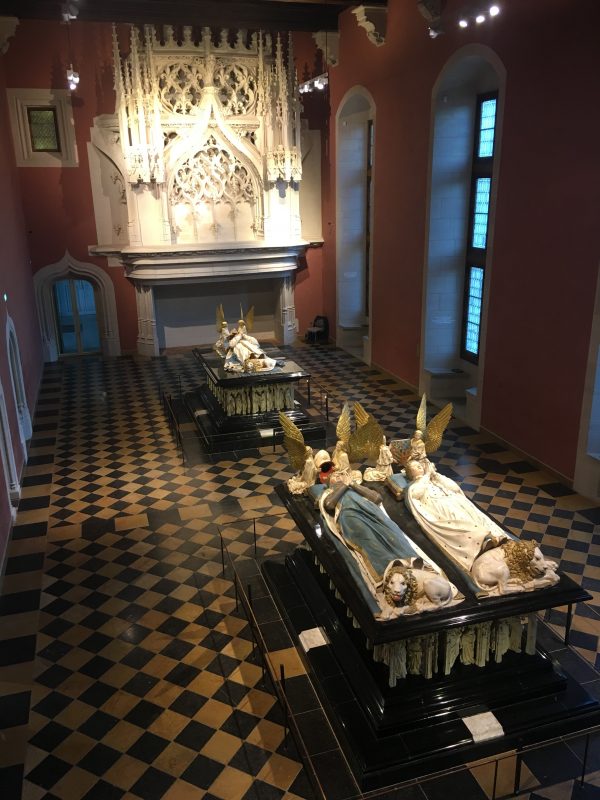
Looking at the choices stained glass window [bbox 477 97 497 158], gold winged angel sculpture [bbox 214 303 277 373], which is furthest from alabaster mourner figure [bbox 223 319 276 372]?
stained glass window [bbox 477 97 497 158]

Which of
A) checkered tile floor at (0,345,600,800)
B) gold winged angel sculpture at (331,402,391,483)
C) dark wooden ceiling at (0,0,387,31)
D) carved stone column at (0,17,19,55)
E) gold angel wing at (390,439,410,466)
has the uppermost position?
dark wooden ceiling at (0,0,387,31)

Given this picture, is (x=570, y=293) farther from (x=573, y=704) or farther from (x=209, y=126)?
(x=209, y=126)

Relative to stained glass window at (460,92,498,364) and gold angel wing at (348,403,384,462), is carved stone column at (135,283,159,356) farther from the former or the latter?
gold angel wing at (348,403,384,462)

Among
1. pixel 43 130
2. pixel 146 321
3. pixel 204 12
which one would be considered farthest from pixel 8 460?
pixel 204 12

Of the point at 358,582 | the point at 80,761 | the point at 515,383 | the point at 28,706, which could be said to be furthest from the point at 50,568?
the point at 515,383

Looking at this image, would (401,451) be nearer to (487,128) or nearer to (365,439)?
(365,439)

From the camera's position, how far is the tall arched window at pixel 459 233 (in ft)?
35.5

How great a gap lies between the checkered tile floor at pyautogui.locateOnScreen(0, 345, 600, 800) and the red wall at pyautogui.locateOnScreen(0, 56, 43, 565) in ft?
2.34

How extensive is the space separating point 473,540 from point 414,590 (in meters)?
0.90

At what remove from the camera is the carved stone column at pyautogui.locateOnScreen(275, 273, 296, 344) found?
16.6m

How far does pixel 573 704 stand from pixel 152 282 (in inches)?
499

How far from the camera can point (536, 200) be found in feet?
28.8

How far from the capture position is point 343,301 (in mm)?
16156

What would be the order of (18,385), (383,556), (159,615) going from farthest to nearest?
1. (18,385)
2. (159,615)
3. (383,556)
